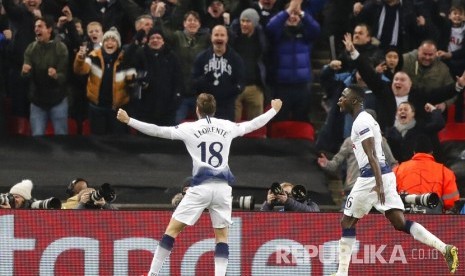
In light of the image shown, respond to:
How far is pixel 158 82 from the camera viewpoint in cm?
2344

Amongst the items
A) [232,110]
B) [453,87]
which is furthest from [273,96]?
[453,87]

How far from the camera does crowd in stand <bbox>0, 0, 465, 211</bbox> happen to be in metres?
23.2

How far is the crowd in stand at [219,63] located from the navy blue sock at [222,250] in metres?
5.00

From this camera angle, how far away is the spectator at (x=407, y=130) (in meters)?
22.1

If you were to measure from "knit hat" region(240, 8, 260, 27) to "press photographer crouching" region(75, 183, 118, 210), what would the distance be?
15.9ft

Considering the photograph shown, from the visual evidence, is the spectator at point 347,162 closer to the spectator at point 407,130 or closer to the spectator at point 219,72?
the spectator at point 407,130

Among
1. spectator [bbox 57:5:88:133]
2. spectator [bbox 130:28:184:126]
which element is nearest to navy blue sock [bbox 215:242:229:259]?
spectator [bbox 130:28:184:126]

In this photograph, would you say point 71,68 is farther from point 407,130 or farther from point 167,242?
point 167,242

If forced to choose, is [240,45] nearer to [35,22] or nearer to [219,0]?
[219,0]

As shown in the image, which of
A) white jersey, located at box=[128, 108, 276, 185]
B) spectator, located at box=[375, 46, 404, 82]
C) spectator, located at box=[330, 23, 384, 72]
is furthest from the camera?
spectator, located at box=[330, 23, 384, 72]

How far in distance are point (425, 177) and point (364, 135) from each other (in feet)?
7.46

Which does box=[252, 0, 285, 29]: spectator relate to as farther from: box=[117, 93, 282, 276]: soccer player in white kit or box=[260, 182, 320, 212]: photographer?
box=[117, 93, 282, 276]: soccer player in white kit

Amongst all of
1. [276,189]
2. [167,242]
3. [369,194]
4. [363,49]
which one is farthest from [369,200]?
[363,49]

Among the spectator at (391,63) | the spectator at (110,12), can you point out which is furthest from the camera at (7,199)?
the spectator at (391,63)
